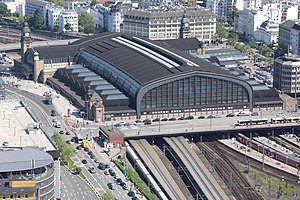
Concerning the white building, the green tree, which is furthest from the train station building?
the white building

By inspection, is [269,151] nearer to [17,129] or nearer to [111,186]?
[111,186]

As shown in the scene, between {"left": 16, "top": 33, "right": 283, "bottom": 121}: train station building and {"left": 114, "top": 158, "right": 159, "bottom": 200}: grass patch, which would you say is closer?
{"left": 114, "top": 158, "right": 159, "bottom": 200}: grass patch

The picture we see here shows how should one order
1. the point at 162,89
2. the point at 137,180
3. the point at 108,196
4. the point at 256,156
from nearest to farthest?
1. the point at 108,196
2. the point at 137,180
3. the point at 256,156
4. the point at 162,89

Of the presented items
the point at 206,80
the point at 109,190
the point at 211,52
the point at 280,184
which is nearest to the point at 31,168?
the point at 109,190

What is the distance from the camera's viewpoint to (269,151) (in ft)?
419

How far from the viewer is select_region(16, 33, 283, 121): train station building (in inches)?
5541

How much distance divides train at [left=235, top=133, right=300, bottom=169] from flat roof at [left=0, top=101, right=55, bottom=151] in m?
34.4

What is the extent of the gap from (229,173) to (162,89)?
83.9 feet

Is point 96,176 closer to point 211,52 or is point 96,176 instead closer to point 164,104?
point 164,104

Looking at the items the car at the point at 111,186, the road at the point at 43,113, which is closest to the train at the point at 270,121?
the road at the point at 43,113

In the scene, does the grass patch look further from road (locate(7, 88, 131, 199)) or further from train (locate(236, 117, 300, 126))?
train (locate(236, 117, 300, 126))

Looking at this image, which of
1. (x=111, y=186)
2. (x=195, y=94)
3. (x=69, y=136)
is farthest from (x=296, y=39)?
(x=111, y=186)

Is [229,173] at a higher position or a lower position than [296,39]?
lower

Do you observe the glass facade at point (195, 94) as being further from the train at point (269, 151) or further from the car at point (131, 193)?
the car at point (131, 193)
